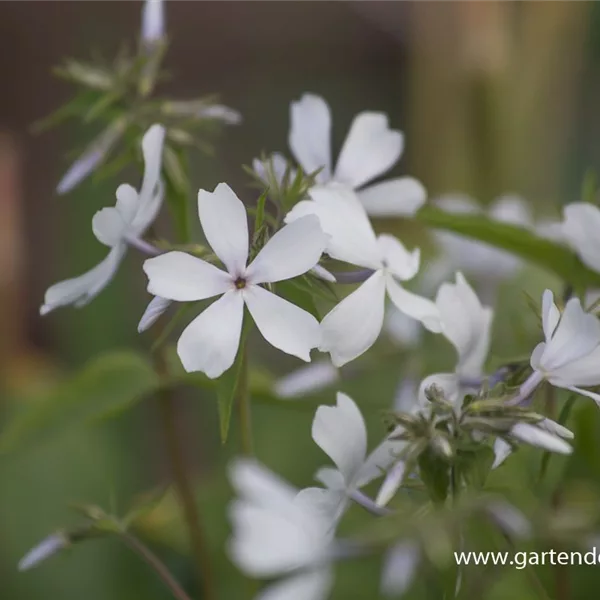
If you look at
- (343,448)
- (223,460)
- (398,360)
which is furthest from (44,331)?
(343,448)

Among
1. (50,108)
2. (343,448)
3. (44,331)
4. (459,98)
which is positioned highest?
(343,448)

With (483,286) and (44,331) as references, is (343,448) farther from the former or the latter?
(44,331)

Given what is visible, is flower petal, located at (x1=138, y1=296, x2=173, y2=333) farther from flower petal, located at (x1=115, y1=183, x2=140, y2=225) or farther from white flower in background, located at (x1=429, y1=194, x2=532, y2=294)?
white flower in background, located at (x1=429, y1=194, x2=532, y2=294)

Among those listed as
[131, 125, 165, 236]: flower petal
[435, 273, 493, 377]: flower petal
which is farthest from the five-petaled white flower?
[131, 125, 165, 236]: flower petal

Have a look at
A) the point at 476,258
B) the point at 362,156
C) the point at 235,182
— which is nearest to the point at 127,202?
the point at 362,156

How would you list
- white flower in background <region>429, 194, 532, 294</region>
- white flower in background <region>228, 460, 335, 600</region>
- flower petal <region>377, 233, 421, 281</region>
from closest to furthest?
white flower in background <region>228, 460, 335, 600</region>, flower petal <region>377, 233, 421, 281</region>, white flower in background <region>429, 194, 532, 294</region>
